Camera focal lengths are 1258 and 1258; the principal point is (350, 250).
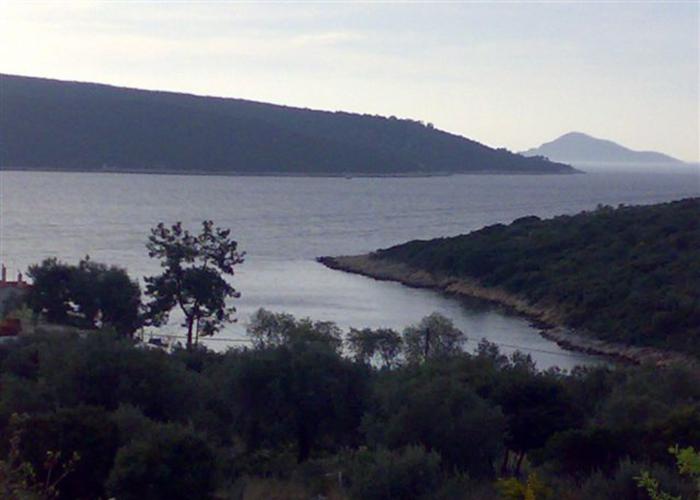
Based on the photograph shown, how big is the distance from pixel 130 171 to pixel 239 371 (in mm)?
151355

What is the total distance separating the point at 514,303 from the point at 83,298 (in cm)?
2278

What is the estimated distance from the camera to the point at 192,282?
28.3 metres

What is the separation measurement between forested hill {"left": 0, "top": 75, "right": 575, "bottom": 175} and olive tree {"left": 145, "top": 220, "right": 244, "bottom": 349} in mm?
126623

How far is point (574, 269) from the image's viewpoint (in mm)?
50656

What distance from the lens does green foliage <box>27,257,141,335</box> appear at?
91.9ft

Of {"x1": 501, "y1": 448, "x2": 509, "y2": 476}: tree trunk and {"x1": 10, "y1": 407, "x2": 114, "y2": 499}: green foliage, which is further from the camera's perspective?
{"x1": 501, "y1": 448, "x2": 509, "y2": 476}: tree trunk

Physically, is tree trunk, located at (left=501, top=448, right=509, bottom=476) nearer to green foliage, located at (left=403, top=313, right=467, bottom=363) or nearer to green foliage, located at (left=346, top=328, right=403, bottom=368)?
green foliage, located at (left=403, top=313, right=467, bottom=363)

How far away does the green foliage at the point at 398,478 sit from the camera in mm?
8969

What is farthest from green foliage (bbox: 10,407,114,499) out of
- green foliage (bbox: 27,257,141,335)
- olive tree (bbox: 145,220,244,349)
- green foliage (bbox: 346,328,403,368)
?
green foliage (bbox: 27,257,141,335)

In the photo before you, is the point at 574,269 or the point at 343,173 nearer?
the point at 574,269

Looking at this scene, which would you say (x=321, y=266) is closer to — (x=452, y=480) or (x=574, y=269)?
(x=574, y=269)

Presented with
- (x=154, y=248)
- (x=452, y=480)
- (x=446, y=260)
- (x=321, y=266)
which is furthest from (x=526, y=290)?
(x=452, y=480)

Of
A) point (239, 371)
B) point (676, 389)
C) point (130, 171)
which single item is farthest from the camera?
point (130, 171)

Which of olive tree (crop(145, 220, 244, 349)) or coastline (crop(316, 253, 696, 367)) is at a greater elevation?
olive tree (crop(145, 220, 244, 349))
